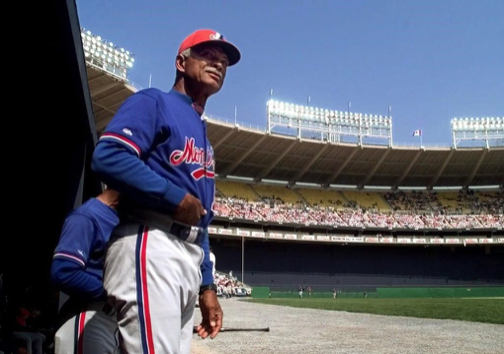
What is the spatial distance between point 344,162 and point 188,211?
4341 cm

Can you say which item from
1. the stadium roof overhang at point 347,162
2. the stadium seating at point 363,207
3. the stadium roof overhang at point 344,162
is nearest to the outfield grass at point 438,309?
the stadium seating at point 363,207

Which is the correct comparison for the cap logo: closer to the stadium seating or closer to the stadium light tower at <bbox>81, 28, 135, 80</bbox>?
the stadium light tower at <bbox>81, 28, 135, 80</bbox>

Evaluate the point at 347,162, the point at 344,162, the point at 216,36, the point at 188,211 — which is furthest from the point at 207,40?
the point at 347,162

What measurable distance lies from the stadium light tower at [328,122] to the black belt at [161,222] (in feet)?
138

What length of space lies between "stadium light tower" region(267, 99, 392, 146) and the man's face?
137ft

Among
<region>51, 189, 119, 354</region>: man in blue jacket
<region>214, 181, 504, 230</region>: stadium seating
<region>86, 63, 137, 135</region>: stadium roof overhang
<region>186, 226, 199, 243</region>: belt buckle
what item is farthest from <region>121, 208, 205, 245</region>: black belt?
<region>214, 181, 504, 230</region>: stadium seating

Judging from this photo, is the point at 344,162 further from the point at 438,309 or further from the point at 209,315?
the point at 209,315

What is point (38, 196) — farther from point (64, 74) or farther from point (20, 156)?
point (64, 74)

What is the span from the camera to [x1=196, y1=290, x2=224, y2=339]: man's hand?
87.6 inches

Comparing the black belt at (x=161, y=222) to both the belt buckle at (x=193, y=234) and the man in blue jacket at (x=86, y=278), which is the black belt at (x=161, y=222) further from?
the man in blue jacket at (x=86, y=278)

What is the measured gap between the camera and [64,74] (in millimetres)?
4480

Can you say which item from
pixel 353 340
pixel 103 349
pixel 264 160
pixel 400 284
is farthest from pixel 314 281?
pixel 103 349

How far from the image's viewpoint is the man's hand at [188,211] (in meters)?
1.93

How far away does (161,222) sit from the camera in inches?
76.7
